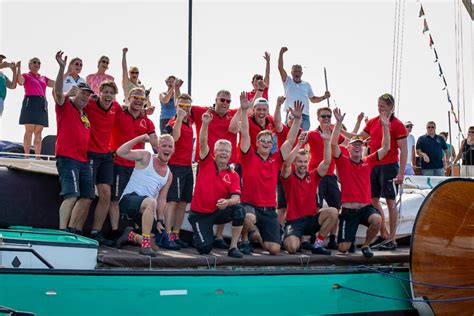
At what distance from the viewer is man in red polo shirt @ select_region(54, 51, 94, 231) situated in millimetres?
8336

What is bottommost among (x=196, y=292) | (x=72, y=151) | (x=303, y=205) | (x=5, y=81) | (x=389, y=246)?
(x=196, y=292)

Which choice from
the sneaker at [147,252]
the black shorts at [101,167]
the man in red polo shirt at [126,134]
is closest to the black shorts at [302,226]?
the man in red polo shirt at [126,134]

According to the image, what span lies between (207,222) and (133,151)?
3.77 feet

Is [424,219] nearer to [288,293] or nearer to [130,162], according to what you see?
[288,293]

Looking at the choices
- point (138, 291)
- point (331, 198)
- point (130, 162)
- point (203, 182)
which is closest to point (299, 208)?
point (331, 198)

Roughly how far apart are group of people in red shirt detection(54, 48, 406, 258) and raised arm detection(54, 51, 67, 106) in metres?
0.02

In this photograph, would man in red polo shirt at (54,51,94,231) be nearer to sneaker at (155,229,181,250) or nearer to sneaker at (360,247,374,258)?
sneaker at (155,229,181,250)

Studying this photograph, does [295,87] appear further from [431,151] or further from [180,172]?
[431,151]

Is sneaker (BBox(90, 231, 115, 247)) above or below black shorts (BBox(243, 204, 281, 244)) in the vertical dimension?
below

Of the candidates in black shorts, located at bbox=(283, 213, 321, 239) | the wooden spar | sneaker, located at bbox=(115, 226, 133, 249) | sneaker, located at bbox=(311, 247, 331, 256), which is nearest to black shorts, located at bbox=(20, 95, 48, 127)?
sneaker, located at bbox=(115, 226, 133, 249)

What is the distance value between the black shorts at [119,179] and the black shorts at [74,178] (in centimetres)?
41

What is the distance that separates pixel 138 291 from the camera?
7.36 meters

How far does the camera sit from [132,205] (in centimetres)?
812

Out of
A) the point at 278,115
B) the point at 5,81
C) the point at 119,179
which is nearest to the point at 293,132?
the point at 278,115
